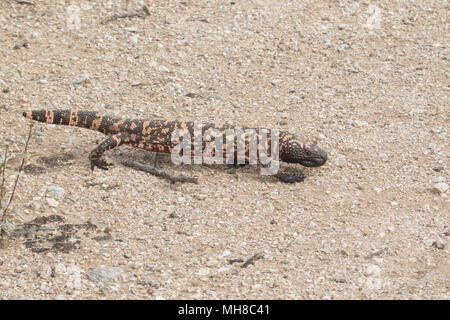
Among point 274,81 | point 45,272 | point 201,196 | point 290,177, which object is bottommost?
point 45,272

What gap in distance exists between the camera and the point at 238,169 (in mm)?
5383

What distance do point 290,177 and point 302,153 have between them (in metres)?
0.28

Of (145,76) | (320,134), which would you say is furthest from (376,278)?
(145,76)

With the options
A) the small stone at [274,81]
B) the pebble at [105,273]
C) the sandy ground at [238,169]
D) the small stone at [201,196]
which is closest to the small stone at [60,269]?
the sandy ground at [238,169]

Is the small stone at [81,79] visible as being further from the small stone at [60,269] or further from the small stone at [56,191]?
the small stone at [60,269]

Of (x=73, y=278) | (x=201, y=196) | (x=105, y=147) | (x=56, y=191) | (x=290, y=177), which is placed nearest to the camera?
(x=73, y=278)

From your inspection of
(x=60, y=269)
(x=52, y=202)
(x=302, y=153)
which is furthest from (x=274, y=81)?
(x=60, y=269)

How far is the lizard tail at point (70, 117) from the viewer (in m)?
5.40

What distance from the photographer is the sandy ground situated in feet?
12.7

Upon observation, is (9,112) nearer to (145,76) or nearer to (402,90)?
(145,76)

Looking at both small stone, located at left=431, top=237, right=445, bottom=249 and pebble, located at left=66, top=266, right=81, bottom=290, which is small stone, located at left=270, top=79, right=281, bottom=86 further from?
pebble, located at left=66, top=266, right=81, bottom=290

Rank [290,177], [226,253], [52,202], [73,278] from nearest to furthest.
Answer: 1. [73,278]
2. [226,253]
3. [52,202]
4. [290,177]

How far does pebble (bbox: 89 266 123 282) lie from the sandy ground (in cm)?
1

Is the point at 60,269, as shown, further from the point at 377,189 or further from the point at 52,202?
the point at 377,189
